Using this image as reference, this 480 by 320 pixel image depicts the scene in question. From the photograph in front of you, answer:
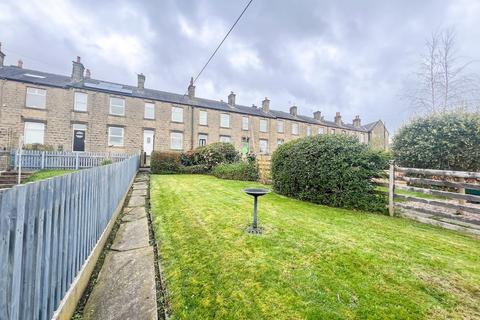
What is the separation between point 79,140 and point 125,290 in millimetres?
21659

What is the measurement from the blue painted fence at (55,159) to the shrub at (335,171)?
33.1 ft

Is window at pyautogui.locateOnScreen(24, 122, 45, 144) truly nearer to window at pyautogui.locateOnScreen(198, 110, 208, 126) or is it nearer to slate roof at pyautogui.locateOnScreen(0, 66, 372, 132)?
slate roof at pyautogui.locateOnScreen(0, 66, 372, 132)

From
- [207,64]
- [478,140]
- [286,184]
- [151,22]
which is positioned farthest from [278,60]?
[478,140]

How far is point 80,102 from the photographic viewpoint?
A: 63.2 ft

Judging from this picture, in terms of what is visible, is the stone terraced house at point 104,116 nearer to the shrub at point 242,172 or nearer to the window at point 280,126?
the window at point 280,126

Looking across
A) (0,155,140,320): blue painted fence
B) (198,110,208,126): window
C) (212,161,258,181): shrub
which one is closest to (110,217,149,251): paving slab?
(0,155,140,320): blue painted fence

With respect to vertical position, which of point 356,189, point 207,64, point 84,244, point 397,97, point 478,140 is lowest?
point 84,244

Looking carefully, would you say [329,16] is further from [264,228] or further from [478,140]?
[264,228]

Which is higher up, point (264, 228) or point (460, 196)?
point (460, 196)

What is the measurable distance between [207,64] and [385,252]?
9.33 metres

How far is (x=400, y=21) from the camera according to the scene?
9.76 meters

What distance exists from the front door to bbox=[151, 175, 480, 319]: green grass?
19.4 m

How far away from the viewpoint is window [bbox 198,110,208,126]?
24.2 m

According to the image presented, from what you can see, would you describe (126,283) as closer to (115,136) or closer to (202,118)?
(115,136)
